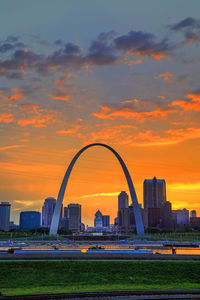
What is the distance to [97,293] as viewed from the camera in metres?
25.6

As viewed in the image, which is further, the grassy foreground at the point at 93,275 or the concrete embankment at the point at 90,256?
the concrete embankment at the point at 90,256

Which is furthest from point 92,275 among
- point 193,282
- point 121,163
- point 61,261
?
point 121,163

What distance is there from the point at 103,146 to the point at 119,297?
74709 mm

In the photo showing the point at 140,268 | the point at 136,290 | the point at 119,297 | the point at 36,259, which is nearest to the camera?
the point at 119,297

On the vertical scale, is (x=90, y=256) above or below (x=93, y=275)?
above

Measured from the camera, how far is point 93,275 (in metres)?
32.6

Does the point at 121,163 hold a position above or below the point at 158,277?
above

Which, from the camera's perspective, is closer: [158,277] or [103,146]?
[158,277]

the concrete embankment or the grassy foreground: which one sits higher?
the concrete embankment

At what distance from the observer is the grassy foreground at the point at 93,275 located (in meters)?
29.0

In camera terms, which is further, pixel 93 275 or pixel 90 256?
pixel 90 256

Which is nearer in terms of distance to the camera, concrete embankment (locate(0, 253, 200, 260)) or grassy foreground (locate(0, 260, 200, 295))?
grassy foreground (locate(0, 260, 200, 295))

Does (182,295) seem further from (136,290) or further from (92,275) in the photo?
(92,275)

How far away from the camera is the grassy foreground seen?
28953 mm
